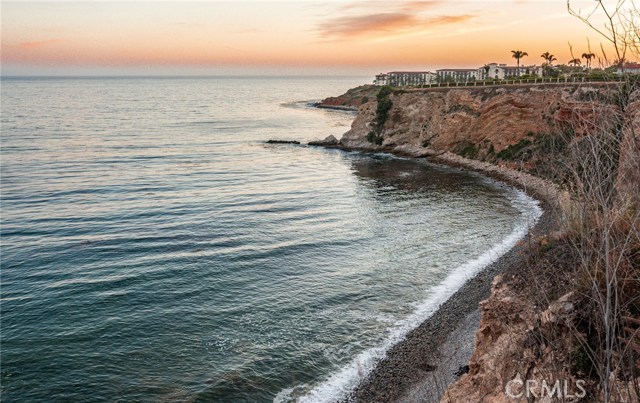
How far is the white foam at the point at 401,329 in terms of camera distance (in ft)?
63.8

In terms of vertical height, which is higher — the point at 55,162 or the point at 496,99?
the point at 496,99

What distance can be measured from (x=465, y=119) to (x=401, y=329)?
5691 cm

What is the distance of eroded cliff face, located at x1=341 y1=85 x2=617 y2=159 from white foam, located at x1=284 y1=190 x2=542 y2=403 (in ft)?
91.7

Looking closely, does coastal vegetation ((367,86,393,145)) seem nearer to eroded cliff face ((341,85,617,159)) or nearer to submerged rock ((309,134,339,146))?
eroded cliff face ((341,85,617,159))

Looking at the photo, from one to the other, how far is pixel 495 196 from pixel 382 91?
45.5 m

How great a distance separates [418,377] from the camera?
2016cm

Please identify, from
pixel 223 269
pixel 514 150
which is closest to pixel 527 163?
pixel 514 150

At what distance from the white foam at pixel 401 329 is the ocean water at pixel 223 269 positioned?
0.09 m

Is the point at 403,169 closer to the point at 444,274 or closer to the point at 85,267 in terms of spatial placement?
→ the point at 444,274

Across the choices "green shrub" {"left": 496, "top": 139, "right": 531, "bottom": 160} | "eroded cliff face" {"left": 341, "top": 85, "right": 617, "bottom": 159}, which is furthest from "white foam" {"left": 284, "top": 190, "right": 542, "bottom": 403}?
"eroded cliff face" {"left": 341, "top": 85, "right": 617, "bottom": 159}

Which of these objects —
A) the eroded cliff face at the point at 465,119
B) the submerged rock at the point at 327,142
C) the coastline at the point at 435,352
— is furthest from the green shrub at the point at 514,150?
the coastline at the point at 435,352

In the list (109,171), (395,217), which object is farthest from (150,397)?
(109,171)

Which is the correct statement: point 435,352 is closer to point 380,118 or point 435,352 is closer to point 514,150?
point 514,150

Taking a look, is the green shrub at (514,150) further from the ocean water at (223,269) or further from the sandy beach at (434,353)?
the sandy beach at (434,353)
